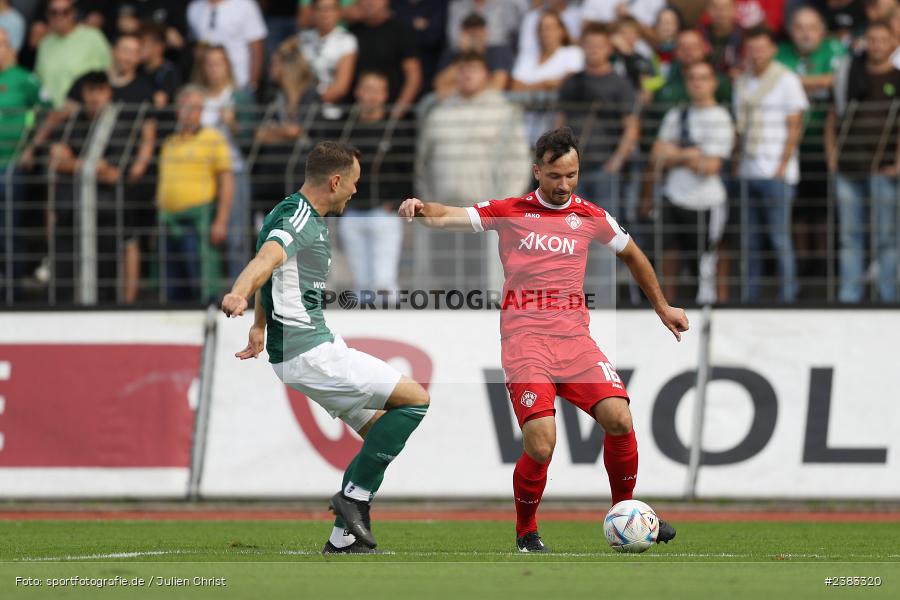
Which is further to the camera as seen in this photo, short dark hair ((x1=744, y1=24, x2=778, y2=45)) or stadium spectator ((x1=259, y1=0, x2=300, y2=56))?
stadium spectator ((x1=259, y1=0, x2=300, y2=56))

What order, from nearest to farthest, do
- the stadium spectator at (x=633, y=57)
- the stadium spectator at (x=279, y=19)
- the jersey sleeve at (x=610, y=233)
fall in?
the jersey sleeve at (x=610, y=233), the stadium spectator at (x=633, y=57), the stadium spectator at (x=279, y=19)

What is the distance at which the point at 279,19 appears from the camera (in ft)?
57.4

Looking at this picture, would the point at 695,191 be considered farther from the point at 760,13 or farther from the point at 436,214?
the point at 436,214

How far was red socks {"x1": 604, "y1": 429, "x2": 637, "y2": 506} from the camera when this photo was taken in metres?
8.45

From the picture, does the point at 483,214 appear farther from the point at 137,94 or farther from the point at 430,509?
the point at 137,94

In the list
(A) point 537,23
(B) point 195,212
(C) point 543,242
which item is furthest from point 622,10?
(C) point 543,242

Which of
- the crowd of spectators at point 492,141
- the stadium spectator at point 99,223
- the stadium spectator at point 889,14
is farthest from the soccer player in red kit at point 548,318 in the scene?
the stadium spectator at point 889,14

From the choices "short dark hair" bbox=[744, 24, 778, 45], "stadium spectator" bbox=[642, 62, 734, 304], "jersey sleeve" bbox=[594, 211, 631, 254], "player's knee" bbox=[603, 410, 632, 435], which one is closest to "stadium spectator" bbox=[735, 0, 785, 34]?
"short dark hair" bbox=[744, 24, 778, 45]

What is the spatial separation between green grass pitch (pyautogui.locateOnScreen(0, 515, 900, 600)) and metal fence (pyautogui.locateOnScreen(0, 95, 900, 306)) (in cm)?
307

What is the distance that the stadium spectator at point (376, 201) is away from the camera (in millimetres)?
14000

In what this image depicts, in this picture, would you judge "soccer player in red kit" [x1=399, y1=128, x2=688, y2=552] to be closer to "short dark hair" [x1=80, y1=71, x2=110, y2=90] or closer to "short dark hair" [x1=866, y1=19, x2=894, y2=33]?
"short dark hair" [x1=866, y1=19, x2=894, y2=33]

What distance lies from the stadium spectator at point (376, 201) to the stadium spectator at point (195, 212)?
1.13 metres

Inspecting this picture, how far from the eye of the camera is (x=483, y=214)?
866cm

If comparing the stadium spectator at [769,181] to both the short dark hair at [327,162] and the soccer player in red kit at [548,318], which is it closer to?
the soccer player in red kit at [548,318]
